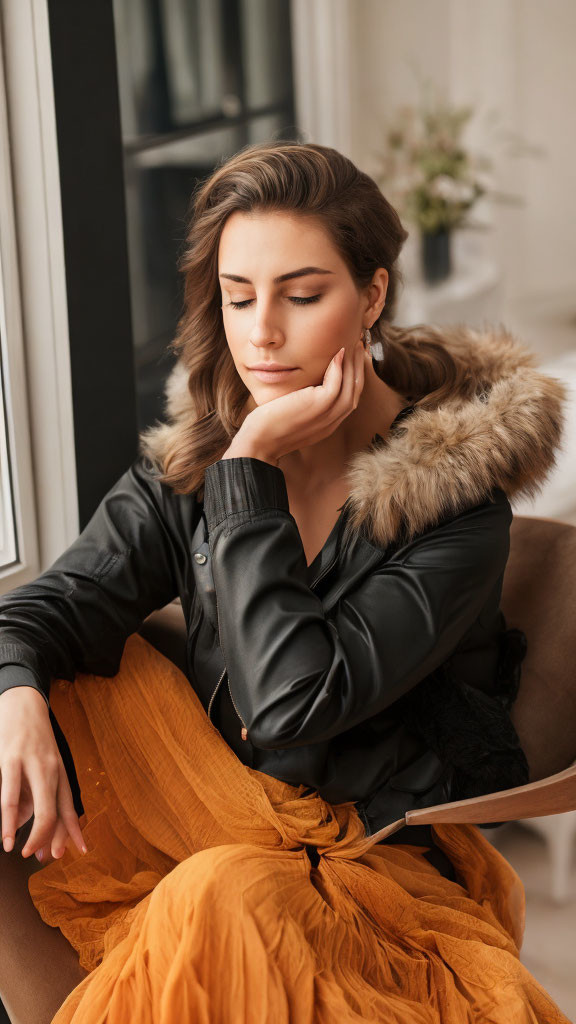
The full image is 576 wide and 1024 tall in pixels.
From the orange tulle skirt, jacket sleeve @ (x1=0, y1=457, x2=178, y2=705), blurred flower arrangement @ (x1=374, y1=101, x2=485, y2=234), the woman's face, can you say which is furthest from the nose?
blurred flower arrangement @ (x1=374, y1=101, x2=485, y2=234)

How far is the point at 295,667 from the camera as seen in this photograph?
1.17m

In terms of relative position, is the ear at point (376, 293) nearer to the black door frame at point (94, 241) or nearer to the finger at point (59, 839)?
the black door frame at point (94, 241)

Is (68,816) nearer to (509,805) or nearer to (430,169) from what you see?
(509,805)

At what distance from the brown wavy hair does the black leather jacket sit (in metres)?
0.08

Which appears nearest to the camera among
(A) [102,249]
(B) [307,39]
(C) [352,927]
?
(C) [352,927]

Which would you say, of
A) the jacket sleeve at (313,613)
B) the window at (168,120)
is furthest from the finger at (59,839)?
the window at (168,120)

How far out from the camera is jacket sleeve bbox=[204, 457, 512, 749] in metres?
1.18

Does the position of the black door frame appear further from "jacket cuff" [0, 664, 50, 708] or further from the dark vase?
the dark vase

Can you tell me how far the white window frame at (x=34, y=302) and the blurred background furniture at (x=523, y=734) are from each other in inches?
14.3

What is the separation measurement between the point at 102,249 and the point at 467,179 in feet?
8.19

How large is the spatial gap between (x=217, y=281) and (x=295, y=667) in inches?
23.0

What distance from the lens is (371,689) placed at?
120cm

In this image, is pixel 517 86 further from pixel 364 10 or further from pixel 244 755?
pixel 244 755

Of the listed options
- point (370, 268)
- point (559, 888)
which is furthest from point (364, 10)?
point (559, 888)
